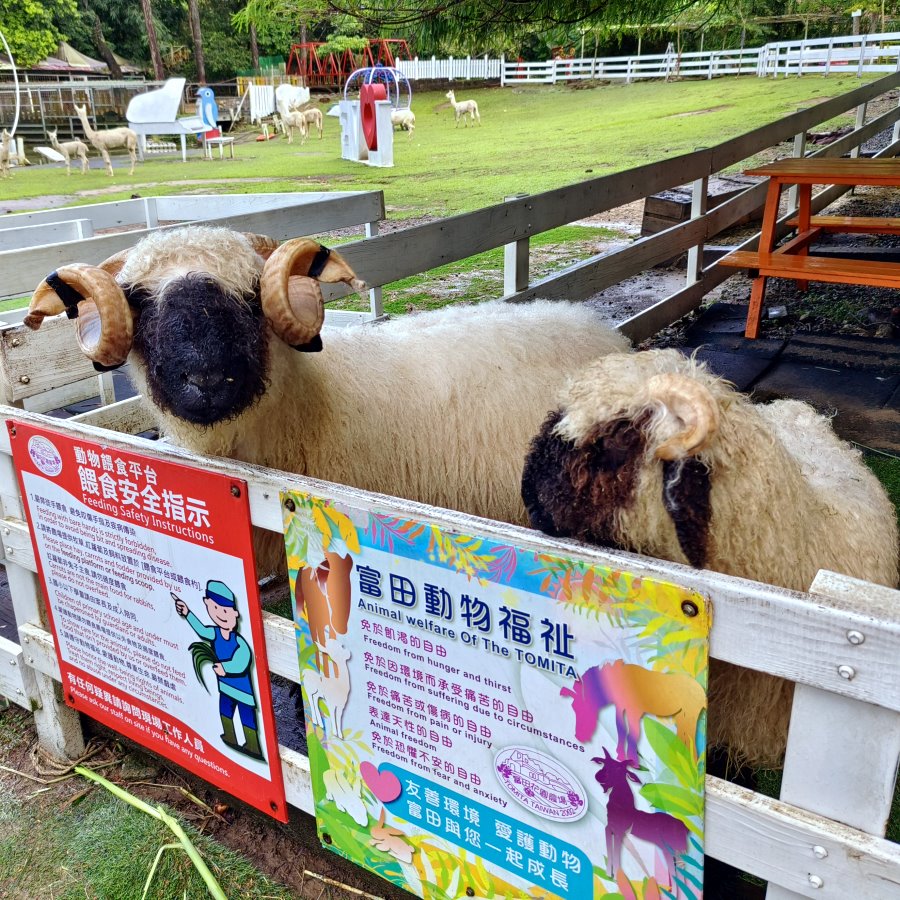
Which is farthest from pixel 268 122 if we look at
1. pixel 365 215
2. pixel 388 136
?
pixel 365 215

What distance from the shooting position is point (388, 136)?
24750mm

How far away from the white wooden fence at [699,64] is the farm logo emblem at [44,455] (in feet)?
112

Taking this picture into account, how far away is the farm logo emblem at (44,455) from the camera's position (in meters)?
2.40

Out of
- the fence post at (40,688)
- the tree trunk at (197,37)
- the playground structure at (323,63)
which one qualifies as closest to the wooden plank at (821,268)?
the fence post at (40,688)

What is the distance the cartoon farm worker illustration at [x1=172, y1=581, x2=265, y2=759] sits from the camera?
2.12 m

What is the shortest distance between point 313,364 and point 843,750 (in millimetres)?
2054

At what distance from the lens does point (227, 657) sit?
2.18 meters

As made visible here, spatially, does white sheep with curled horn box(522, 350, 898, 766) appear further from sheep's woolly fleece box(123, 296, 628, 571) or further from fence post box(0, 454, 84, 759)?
fence post box(0, 454, 84, 759)

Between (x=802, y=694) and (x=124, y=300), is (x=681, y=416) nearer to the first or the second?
(x=802, y=694)

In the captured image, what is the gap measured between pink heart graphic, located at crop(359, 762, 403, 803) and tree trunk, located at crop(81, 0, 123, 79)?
51.7 metres

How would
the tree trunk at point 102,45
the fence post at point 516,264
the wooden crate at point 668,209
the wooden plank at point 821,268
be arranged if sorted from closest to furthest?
1. the fence post at point 516,264
2. the wooden plank at point 821,268
3. the wooden crate at point 668,209
4. the tree trunk at point 102,45

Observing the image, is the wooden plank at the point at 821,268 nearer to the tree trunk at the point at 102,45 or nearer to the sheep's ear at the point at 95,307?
the sheep's ear at the point at 95,307

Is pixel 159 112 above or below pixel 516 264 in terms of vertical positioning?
above

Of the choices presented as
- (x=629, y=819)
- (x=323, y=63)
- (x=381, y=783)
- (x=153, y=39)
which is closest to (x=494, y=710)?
(x=629, y=819)
